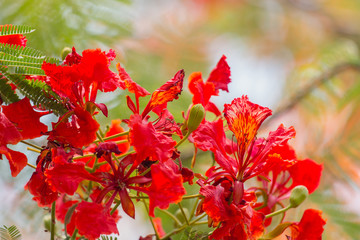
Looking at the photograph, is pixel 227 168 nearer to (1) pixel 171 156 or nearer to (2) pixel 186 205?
(1) pixel 171 156

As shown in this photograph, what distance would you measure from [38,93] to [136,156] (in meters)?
0.14

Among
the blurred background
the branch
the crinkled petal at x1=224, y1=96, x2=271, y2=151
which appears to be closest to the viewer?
the crinkled petal at x1=224, y1=96, x2=271, y2=151

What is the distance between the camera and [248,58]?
3258mm

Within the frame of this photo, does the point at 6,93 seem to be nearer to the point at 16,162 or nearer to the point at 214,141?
the point at 16,162

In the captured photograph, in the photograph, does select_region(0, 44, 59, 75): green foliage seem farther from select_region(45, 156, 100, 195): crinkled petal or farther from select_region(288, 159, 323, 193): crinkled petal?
select_region(288, 159, 323, 193): crinkled petal

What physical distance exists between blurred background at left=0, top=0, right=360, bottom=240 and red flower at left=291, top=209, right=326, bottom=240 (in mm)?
249

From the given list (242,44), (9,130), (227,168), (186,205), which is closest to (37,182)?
(9,130)

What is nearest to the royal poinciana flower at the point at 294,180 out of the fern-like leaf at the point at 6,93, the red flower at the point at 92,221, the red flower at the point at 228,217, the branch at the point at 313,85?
the red flower at the point at 228,217

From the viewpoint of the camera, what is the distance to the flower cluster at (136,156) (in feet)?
1.78

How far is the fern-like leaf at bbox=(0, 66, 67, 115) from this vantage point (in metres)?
0.58

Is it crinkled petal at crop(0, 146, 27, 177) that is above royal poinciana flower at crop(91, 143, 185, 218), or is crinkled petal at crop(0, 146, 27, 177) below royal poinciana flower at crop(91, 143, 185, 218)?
above

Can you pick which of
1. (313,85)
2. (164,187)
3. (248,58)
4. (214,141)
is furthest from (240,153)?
(248,58)

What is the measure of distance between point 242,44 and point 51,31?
2.39 metres

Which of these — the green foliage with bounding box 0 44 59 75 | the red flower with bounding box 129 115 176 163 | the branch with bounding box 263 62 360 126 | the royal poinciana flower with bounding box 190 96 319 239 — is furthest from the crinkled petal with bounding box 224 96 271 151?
the branch with bounding box 263 62 360 126
